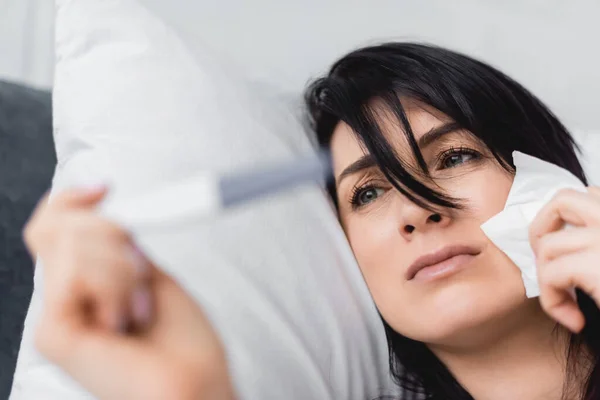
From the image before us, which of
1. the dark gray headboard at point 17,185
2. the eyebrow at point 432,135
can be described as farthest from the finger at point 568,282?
the dark gray headboard at point 17,185

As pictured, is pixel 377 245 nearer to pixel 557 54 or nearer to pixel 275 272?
pixel 275 272

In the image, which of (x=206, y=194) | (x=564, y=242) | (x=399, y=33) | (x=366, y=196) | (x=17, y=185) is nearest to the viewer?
(x=206, y=194)

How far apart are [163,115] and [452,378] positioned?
0.56 m

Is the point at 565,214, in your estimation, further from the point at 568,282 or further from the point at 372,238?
the point at 372,238

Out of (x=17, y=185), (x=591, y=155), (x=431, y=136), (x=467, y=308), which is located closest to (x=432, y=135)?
(x=431, y=136)

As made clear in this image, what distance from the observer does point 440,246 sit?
69 cm

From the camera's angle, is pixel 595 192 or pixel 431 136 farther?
pixel 431 136

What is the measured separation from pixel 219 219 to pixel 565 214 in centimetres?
Answer: 39

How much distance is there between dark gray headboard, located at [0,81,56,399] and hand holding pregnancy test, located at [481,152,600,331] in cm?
66

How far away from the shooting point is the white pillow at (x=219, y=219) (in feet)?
2.28

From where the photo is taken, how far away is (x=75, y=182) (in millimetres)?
724

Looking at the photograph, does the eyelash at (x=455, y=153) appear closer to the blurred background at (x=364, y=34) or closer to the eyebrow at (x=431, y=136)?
the eyebrow at (x=431, y=136)

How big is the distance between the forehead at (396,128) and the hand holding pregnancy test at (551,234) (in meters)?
0.12

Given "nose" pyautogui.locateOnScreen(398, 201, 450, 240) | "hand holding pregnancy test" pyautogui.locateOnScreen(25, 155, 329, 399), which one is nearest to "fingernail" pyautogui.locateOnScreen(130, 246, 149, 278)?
"hand holding pregnancy test" pyautogui.locateOnScreen(25, 155, 329, 399)
